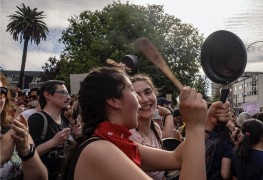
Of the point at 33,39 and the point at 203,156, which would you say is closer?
the point at 203,156

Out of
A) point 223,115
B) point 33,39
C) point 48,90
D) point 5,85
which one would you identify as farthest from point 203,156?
point 33,39

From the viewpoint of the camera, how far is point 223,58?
271 cm

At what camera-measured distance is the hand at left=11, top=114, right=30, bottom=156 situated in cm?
260

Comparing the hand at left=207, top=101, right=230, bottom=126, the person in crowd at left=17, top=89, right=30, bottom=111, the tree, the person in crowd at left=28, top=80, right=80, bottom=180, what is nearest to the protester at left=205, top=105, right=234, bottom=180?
the person in crowd at left=28, top=80, right=80, bottom=180

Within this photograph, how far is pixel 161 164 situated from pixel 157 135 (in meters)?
1.35

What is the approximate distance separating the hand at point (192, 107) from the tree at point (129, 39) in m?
30.1

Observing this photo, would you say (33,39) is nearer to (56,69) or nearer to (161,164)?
(56,69)

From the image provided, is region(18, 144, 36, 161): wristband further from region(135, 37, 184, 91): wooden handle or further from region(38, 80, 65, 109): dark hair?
region(38, 80, 65, 109): dark hair

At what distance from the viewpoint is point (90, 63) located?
35.2 meters

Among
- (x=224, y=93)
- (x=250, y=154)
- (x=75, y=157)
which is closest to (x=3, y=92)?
(x=75, y=157)

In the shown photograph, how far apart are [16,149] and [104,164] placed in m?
1.06

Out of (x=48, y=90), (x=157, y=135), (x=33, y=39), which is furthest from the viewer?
(x=33, y=39)

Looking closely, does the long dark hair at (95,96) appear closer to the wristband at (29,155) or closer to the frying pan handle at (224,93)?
the wristband at (29,155)

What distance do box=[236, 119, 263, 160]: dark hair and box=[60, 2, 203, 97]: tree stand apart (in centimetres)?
2723
